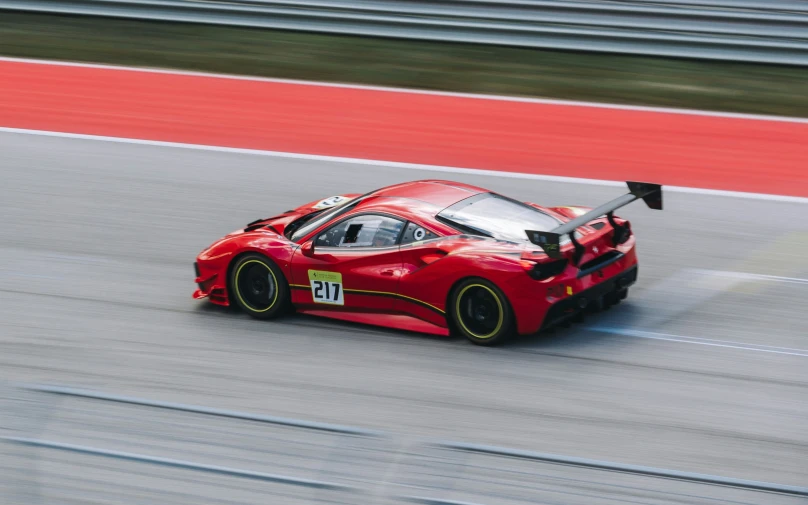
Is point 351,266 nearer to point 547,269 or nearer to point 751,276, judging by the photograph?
point 547,269

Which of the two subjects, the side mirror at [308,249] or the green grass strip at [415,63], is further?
the green grass strip at [415,63]

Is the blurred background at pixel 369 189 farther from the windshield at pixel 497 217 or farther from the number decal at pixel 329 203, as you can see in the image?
the number decal at pixel 329 203

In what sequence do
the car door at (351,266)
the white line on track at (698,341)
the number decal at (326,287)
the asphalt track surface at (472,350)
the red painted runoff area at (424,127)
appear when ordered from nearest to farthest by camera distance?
1. the asphalt track surface at (472,350)
2. the white line on track at (698,341)
3. the car door at (351,266)
4. the number decal at (326,287)
5. the red painted runoff area at (424,127)

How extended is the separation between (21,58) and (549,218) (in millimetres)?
13307

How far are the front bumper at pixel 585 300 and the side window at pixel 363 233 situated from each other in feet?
4.46

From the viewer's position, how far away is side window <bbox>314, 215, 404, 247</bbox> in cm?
843

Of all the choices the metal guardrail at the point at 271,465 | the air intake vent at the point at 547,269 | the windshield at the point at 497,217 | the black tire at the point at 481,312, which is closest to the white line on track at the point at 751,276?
the windshield at the point at 497,217

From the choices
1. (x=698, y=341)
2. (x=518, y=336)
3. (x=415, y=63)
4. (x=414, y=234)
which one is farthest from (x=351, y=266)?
(x=415, y=63)

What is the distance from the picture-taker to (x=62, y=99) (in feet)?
55.0

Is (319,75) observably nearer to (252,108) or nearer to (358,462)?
(252,108)

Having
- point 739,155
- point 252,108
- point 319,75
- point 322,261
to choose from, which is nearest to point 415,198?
point 322,261

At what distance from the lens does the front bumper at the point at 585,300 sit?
786 cm

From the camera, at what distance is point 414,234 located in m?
8.34

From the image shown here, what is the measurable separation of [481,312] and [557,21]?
976 cm
